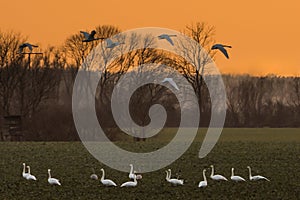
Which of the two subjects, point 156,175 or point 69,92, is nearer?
point 156,175

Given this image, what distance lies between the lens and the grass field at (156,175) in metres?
20.7

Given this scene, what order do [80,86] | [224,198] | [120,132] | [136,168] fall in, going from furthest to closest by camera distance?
[80,86] < [120,132] < [136,168] < [224,198]

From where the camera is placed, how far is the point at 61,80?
74562 mm

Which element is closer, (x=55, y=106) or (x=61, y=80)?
(x=55, y=106)

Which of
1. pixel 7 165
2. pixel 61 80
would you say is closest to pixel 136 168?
pixel 7 165

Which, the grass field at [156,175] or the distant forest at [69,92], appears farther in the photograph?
the distant forest at [69,92]

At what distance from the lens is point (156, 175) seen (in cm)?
2483

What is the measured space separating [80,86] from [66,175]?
4198 cm

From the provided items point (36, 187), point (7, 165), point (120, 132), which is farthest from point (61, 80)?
point (36, 187)

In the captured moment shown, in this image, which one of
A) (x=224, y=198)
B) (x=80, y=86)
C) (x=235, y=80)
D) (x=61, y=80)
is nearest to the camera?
(x=224, y=198)

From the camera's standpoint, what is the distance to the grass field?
20719mm

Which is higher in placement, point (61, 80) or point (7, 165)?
point (61, 80)

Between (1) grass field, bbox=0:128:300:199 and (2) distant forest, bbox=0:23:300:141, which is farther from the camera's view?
(2) distant forest, bbox=0:23:300:141

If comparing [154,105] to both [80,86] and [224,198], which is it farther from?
[224,198]
